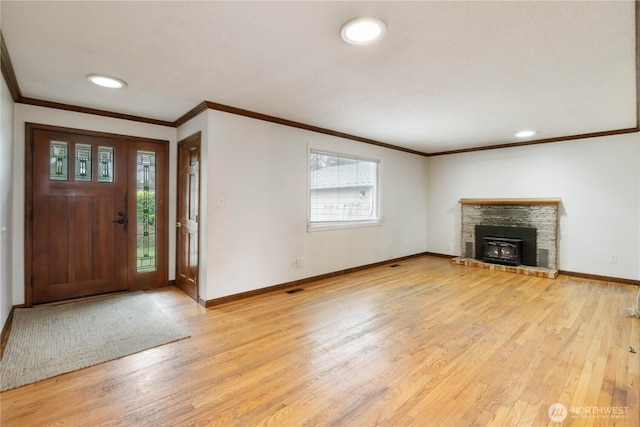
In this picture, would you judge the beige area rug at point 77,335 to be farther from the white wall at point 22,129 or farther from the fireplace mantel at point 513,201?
the fireplace mantel at point 513,201

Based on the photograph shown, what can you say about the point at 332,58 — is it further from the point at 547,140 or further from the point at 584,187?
the point at 584,187

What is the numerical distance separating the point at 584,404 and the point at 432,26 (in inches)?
98.6

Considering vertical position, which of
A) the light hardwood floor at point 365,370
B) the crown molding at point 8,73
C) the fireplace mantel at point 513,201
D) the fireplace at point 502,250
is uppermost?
the crown molding at point 8,73

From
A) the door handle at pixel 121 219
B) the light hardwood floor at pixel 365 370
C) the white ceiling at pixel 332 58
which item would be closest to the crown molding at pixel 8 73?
the white ceiling at pixel 332 58

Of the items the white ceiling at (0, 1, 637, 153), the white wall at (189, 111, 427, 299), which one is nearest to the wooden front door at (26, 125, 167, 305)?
the white ceiling at (0, 1, 637, 153)

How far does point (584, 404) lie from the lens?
185 cm

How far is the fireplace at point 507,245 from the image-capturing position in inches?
212

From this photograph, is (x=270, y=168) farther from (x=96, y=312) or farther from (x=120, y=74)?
(x=96, y=312)

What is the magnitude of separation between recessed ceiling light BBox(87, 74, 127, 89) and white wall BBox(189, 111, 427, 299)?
871 mm

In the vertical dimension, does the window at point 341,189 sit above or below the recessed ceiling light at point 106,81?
below

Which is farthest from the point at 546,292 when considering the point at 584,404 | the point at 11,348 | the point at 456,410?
the point at 11,348

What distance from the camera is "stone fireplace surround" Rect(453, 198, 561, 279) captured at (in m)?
5.16

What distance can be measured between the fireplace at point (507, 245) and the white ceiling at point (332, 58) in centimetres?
220

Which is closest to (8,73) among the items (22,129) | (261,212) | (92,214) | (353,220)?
(22,129)
